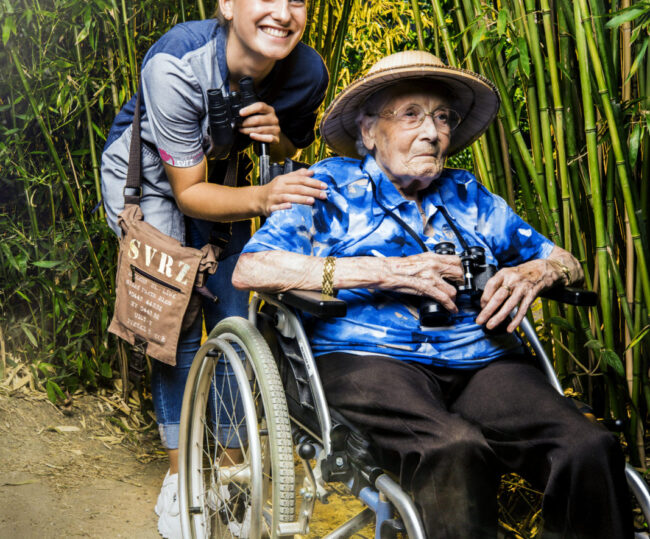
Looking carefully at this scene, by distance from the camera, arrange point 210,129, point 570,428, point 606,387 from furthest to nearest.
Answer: point 606,387
point 210,129
point 570,428

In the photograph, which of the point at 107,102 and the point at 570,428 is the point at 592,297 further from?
the point at 107,102

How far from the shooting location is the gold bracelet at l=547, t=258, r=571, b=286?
72.4 inches

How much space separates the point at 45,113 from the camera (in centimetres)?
316

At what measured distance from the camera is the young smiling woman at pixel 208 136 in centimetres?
196

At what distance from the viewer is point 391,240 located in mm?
1806

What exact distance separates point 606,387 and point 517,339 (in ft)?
1.97

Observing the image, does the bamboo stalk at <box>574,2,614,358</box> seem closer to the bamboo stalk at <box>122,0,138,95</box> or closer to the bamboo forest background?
the bamboo forest background

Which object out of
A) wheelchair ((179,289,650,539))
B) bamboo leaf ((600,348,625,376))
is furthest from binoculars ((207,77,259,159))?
bamboo leaf ((600,348,625,376))

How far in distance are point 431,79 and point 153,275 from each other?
960mm

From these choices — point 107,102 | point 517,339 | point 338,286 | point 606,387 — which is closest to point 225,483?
point 338,286

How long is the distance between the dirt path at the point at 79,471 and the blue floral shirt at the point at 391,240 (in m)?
0.78

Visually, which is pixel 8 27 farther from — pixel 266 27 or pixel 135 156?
pixel 266 27

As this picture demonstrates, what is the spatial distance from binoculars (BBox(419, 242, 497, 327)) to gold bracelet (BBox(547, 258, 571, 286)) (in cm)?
19

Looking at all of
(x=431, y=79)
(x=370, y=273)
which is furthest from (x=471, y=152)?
(x=370, y=273)
